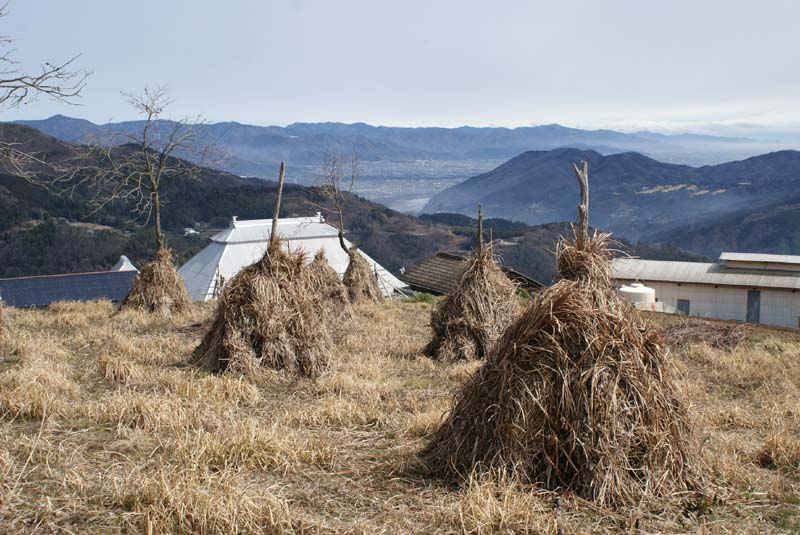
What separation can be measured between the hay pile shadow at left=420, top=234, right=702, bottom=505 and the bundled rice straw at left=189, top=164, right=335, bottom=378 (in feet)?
12.8

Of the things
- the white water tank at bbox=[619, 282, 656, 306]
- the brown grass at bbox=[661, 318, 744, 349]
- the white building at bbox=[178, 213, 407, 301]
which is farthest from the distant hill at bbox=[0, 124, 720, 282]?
the brown grass at bbox=[661, 318, 744, 349]

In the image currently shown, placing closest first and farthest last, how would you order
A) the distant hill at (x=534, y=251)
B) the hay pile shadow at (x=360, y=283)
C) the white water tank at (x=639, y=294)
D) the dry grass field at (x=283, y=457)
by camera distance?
the dry grass field at (x=283, y=457) < the hay pile shadow at (x=360, y=283) < the white water tank at (x=639, y=294) < the distant hill at (x=534, y=251)

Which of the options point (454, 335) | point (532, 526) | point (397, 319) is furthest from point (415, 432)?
point (397, 319)

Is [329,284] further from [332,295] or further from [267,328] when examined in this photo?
[267,328]

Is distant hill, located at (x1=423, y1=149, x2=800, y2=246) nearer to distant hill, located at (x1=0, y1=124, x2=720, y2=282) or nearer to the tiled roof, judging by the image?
distant hill, located at (x1=0, y1=124, x2=720, y2=282)

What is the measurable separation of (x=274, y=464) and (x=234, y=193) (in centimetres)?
7098

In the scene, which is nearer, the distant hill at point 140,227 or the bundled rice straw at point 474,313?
the bundled rice straw at point 474,313

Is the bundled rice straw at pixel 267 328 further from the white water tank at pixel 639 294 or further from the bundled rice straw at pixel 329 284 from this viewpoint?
the white water tank at pixel 639 294

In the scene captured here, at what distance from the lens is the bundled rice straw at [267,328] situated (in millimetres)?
8516

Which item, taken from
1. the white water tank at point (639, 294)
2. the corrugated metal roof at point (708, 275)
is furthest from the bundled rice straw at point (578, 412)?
the corrugated metal roof at point (708, 275)

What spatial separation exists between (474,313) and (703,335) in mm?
4704

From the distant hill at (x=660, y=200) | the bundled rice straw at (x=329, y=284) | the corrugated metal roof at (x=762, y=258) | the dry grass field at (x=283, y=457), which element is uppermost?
the distant hill at (x=660, y=200)

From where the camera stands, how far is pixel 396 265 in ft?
202

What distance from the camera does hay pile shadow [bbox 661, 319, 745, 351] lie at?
12.2 m
